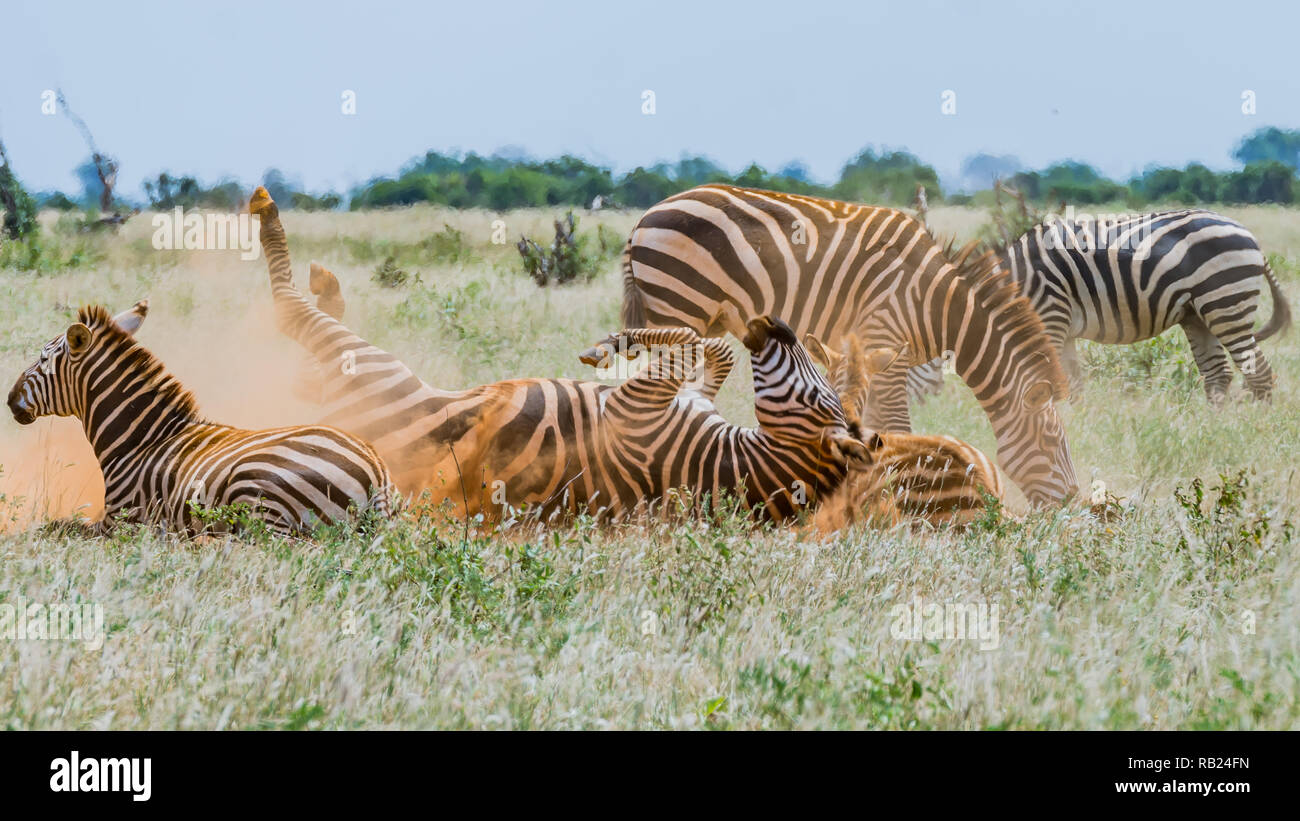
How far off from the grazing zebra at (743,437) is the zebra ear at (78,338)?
2989 millimetres

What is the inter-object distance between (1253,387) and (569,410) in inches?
283

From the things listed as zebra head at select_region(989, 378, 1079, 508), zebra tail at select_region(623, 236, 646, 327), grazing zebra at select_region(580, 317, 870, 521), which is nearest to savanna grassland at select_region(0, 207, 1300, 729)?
zebra head at select_region(989, 378, 1079, 508)

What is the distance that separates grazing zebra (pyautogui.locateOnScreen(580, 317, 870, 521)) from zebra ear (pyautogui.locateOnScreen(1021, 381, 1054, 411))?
191 centimetres

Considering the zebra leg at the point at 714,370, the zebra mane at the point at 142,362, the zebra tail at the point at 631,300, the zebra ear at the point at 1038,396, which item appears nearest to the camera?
the zebra mane at the point at 142,362

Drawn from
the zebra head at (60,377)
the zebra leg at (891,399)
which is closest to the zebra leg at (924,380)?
the zebra leg at (891,399)

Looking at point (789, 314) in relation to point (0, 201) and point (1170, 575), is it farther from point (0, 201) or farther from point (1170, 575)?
point (0, 201)

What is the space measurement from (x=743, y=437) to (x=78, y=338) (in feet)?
13.2

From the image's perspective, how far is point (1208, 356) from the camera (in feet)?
40.0

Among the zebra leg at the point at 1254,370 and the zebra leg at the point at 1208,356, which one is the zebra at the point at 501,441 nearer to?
the zebra leg at the point at 1254,370

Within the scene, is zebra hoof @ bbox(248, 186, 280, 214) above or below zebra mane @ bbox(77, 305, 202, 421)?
above

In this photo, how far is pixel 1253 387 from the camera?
38.0 ft

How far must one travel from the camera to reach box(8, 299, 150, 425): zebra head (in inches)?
293

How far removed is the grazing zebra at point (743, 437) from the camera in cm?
743

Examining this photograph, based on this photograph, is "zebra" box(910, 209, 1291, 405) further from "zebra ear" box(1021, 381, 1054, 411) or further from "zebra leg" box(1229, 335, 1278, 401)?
"zebra ear" box(1021, 381, 1054, 411)
